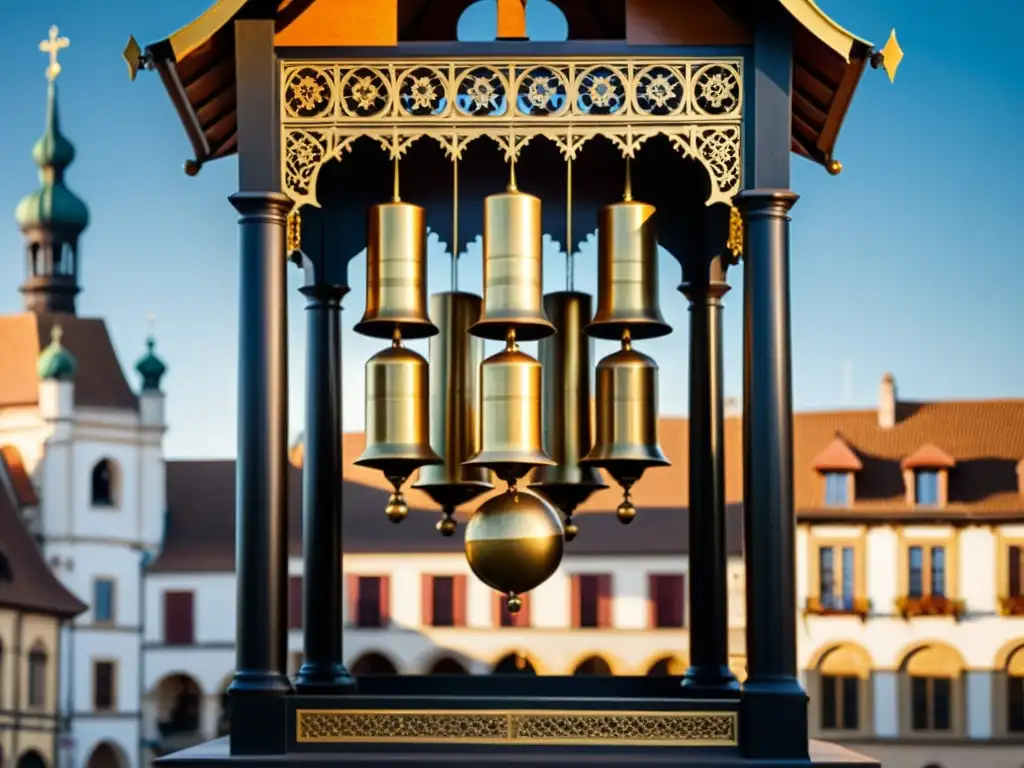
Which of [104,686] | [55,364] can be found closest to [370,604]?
[104,686]

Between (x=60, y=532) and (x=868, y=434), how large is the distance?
2886cm

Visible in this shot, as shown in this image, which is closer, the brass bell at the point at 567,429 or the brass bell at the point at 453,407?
the brass bell at the point at 453,407

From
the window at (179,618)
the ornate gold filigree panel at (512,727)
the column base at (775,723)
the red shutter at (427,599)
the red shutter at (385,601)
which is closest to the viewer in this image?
the column base at (775,723)

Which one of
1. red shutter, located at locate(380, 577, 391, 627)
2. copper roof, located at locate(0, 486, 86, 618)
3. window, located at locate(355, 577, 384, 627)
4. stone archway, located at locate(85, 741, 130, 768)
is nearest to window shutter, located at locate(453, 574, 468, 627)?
red shutter, located at locate(380, 577, 391, 627)

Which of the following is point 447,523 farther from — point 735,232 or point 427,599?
point 427,599

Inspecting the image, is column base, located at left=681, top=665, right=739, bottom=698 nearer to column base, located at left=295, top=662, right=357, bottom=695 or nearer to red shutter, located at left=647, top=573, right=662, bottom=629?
column base, located at left=295, top=662, right=357, bottom=695

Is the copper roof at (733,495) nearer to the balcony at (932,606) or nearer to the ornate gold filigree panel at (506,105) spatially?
the balcony at (932,606)

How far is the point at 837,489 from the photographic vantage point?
246 ft

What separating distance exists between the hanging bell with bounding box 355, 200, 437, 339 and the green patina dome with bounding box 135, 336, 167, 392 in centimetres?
7196

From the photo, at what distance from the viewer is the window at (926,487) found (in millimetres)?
74750

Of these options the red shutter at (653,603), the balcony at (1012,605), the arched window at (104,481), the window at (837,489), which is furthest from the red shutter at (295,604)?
the balcony at (1012,605)

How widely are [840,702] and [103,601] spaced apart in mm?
26585

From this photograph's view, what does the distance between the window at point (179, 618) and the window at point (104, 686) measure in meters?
2.46

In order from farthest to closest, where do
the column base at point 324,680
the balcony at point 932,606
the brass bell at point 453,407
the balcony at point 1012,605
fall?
the balcony at point 932,606, the balcony at point 1012,605, the column base at point 324,680, the brass bell at point 453,407
